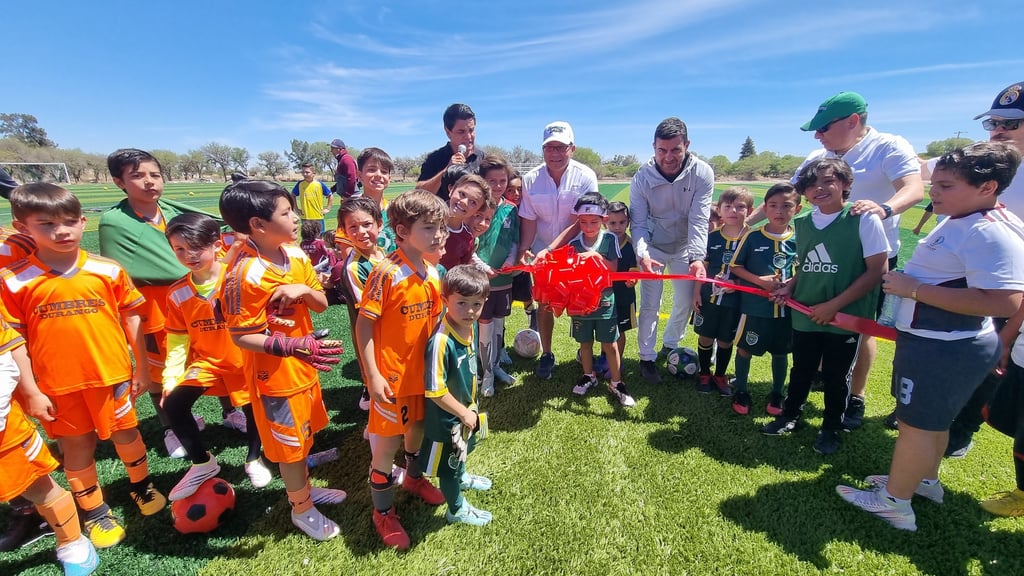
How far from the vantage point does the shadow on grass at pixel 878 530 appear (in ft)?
8.18

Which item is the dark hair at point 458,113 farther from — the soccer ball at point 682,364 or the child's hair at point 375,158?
the soccer ball at point 682,364

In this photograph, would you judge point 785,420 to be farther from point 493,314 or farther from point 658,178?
point 493,314

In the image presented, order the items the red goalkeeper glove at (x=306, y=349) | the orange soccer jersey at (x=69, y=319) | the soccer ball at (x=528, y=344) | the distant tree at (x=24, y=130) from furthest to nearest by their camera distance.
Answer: the distant tree at (x=24, y=130)
the soccer ball at (x=528, y=344)
the orange soccer jersey at (x=69, y=319)
the red goalkeeper glove at (x=306, y=349)

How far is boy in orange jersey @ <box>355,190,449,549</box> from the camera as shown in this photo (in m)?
2.37

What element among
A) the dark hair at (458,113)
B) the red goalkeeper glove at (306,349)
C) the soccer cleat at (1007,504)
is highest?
the dark hair at (458,113)

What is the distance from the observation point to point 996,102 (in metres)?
3.20

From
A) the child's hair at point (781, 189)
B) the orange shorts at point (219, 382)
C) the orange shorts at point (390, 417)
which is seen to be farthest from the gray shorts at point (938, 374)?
the orange shorts at point (219, 382)

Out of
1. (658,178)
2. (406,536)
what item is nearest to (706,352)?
(658,178)

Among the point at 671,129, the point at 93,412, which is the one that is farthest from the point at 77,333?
the point at 671,129

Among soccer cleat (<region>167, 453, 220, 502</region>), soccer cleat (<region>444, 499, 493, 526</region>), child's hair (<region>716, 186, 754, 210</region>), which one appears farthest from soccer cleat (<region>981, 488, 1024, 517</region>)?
soccer cleat (<region>167, 453, 220, 502</region>)

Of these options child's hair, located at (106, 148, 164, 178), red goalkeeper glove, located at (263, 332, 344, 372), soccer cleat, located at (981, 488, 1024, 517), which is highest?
child's hair, located at (106, 148, 164, 178)

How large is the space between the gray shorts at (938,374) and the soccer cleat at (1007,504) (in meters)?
0.95

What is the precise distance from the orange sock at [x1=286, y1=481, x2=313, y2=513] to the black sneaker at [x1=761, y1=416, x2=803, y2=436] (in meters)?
3.65

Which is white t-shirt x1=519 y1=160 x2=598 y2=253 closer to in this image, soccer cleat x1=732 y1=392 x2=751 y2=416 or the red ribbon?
the red ribbon
